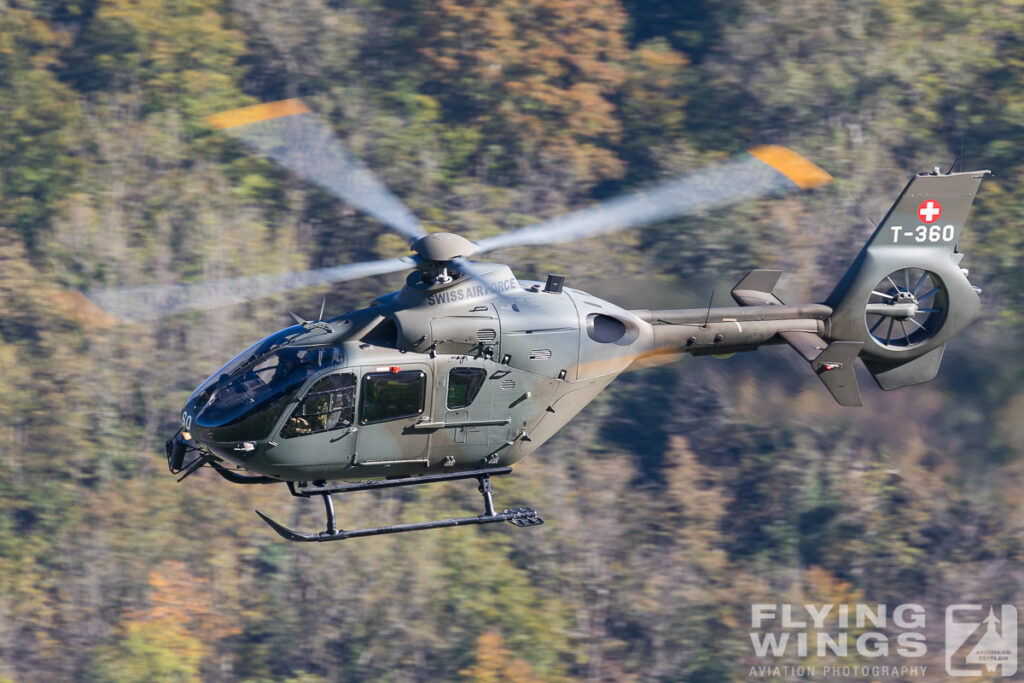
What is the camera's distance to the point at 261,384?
12.5 m

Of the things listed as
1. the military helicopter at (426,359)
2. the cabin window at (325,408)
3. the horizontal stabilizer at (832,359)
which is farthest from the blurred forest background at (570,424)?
the cabin window at (325,408)

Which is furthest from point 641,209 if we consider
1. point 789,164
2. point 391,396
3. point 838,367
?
point 838,367

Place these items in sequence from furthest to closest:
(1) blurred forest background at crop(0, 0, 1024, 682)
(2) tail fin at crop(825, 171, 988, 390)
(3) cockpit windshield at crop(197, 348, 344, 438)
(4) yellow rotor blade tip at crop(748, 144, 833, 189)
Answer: (1) blurred forest background at crop(0, 0, 1024, 682) → (2) tail fin at crop(825, 171, 988, 390) → (4) yellow rotor blade tip at crop(748, 144, 833, 189) → (3) cockpit windshield at crop(197, 348, 344, 438)

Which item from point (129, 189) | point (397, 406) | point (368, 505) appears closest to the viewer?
Result: point (397, 406)

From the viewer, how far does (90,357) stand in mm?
27750

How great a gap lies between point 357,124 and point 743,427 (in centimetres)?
1085

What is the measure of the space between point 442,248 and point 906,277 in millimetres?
6094

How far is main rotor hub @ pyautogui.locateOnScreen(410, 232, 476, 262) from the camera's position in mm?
12125

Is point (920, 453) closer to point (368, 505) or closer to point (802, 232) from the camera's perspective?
point (802, 232)

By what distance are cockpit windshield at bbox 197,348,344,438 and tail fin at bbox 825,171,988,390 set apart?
5.93 metres

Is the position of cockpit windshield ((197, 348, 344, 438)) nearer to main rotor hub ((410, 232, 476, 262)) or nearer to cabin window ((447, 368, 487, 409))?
cabin window ((447, 368, 487, 409))

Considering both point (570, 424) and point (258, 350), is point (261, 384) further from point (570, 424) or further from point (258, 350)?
point (570, 424)

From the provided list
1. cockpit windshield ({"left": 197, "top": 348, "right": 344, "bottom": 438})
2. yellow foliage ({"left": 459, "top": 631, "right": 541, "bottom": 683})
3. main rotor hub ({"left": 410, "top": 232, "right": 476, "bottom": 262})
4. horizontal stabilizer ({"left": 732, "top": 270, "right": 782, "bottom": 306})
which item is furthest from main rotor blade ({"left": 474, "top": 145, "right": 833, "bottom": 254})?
yellow foliage ({"left": 459, "top": 631, "right": 541, "bottom": 683})

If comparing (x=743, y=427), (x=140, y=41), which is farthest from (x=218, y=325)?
(x=743, y=427)
